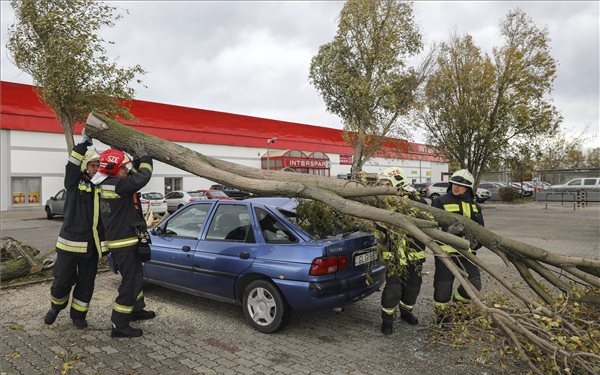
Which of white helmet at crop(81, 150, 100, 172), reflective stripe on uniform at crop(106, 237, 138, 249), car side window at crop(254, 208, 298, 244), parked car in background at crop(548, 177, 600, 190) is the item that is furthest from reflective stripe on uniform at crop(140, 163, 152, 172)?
parked car in background at crop(548, 177, 600, 190)

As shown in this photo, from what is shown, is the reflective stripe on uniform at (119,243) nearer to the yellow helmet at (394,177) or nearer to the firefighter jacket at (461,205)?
the yellow helmet at (394,177)

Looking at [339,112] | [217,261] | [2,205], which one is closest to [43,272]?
[217,261]

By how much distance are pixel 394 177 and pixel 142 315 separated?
332 centimetres

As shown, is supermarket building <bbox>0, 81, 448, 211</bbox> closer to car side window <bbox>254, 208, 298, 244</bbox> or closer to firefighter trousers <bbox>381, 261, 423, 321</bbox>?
firefighter trousers <bbox>381, 261, 423, 321</bbox>

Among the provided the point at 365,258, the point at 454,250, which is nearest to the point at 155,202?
the point at 365,258

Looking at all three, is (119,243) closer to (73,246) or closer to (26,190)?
(73,246)

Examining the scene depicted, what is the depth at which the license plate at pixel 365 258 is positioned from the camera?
446cm

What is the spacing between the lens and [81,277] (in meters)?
4.55

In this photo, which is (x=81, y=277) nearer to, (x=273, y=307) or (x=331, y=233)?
(x=273, y=307)

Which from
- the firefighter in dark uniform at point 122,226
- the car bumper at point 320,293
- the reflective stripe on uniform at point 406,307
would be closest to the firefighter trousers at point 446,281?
the reflective stripe on uniform at point 406,307

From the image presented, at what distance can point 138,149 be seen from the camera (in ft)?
15.3

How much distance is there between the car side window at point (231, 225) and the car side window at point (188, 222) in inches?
8.2

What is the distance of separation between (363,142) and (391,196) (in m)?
19.0

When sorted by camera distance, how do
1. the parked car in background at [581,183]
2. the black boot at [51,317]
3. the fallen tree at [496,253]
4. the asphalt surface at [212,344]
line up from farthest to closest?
the parked car in background at [581,183] < the black boot at [51,317] < the asphalt surface at [212,344] < the fallen tree at [496,253]
